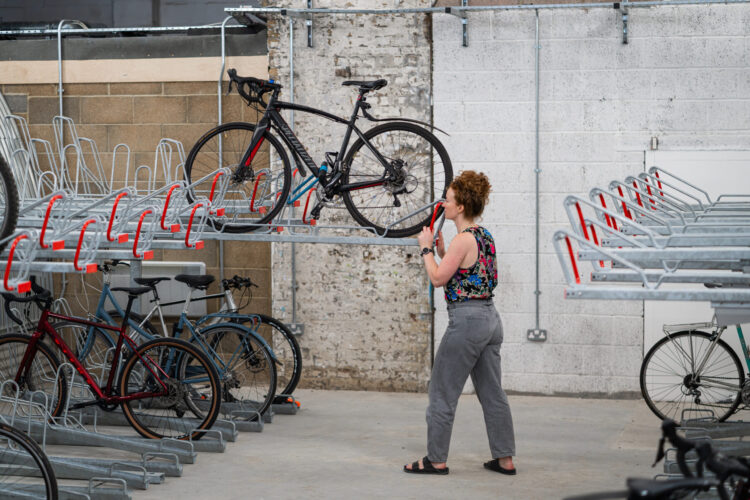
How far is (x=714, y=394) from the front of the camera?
7.14 metres

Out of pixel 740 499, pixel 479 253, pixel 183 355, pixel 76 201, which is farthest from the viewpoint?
pixel 183 355

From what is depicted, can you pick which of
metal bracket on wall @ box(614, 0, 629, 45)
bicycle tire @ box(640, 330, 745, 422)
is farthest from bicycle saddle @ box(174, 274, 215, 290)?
metal bracket on wall @ box(614, 0, 629, 45)

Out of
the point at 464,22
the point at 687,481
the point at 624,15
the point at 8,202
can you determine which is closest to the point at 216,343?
the point at 8,202

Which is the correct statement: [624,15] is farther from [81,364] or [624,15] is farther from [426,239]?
[81,364]

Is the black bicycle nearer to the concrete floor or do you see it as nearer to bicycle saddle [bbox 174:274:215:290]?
bicycle saddle [bbox 174:274:215:290]

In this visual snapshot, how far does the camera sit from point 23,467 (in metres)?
4.34

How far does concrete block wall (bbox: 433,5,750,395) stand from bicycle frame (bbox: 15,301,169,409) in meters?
→ 2.56

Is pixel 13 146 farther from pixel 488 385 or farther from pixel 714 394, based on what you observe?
pixel 714 394

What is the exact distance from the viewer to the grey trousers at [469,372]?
5.06 metres

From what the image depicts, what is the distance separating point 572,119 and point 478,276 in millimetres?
2658

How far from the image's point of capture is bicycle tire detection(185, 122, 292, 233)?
5852 mm

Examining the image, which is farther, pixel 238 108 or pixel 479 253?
pixel 238 108

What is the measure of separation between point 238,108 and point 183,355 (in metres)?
2.47

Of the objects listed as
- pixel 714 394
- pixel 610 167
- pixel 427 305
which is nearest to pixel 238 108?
pixel 427 305
